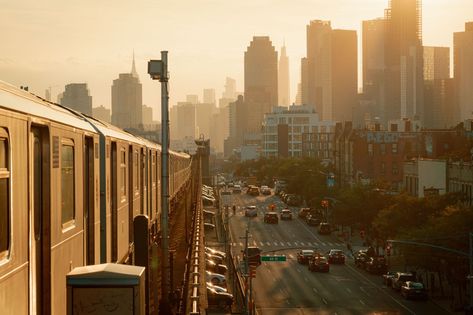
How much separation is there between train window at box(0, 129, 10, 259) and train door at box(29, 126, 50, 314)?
97cm

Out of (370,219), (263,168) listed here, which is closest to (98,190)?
(370,219)

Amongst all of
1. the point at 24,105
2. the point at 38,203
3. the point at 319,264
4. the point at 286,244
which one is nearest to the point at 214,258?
the point at 319,264

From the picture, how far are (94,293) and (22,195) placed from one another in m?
1.11

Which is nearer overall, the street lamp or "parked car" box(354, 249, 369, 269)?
the street lamp

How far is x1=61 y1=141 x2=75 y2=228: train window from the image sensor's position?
8.91 m

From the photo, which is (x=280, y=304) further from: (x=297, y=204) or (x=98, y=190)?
(x=297, y=204)

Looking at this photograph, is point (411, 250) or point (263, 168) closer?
point (411, 250)

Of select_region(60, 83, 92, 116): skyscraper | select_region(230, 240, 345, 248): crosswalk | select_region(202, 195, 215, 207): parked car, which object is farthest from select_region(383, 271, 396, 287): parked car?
select_region(60, 83, 92, 116): skyscraper

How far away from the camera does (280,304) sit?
137ft

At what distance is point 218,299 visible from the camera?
35.3 meters

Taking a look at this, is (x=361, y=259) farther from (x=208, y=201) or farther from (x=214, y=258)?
(x=208, y=201)

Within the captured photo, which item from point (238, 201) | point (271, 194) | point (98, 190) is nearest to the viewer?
point (98, 190)

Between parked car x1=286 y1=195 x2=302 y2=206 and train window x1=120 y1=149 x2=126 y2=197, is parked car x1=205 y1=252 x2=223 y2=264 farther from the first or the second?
parked car x1=286 y1=195 x2=302 y2=206

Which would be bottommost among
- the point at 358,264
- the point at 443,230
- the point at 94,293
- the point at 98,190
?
the point at 358,264
